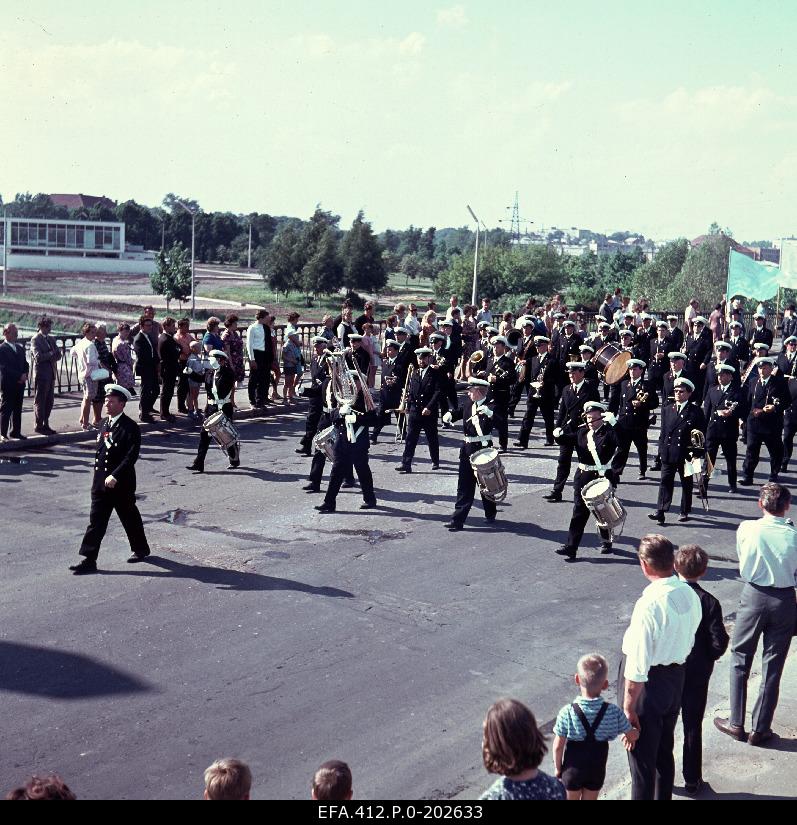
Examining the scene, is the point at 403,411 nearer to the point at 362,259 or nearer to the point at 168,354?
the point at 168,354

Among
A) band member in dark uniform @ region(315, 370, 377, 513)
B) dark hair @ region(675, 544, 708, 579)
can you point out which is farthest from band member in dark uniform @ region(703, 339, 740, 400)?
dark hair @ region(675, 544, 708, 579)

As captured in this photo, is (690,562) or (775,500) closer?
(690,562)

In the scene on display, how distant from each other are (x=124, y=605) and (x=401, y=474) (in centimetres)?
641

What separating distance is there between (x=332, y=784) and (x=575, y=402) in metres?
10.1

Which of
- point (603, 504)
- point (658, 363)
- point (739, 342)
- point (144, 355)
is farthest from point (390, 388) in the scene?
point (739, 342)

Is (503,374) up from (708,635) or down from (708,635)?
up

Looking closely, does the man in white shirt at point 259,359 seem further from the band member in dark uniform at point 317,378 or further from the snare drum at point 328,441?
the snare drum at point 328,441

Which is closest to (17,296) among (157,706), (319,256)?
(319,256)

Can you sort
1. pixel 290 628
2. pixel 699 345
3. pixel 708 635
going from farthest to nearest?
pixel 699 345 < pixel 290 628 < pixel 708 635

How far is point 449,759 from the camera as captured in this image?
7387 mm

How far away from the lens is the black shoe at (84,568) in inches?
431

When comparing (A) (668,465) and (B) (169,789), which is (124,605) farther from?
(A) (668,465)

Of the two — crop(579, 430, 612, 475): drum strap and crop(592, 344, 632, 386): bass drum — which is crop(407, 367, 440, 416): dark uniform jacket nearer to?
crop(592, 344, 632, 386): bass drum

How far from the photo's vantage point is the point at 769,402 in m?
15.7
